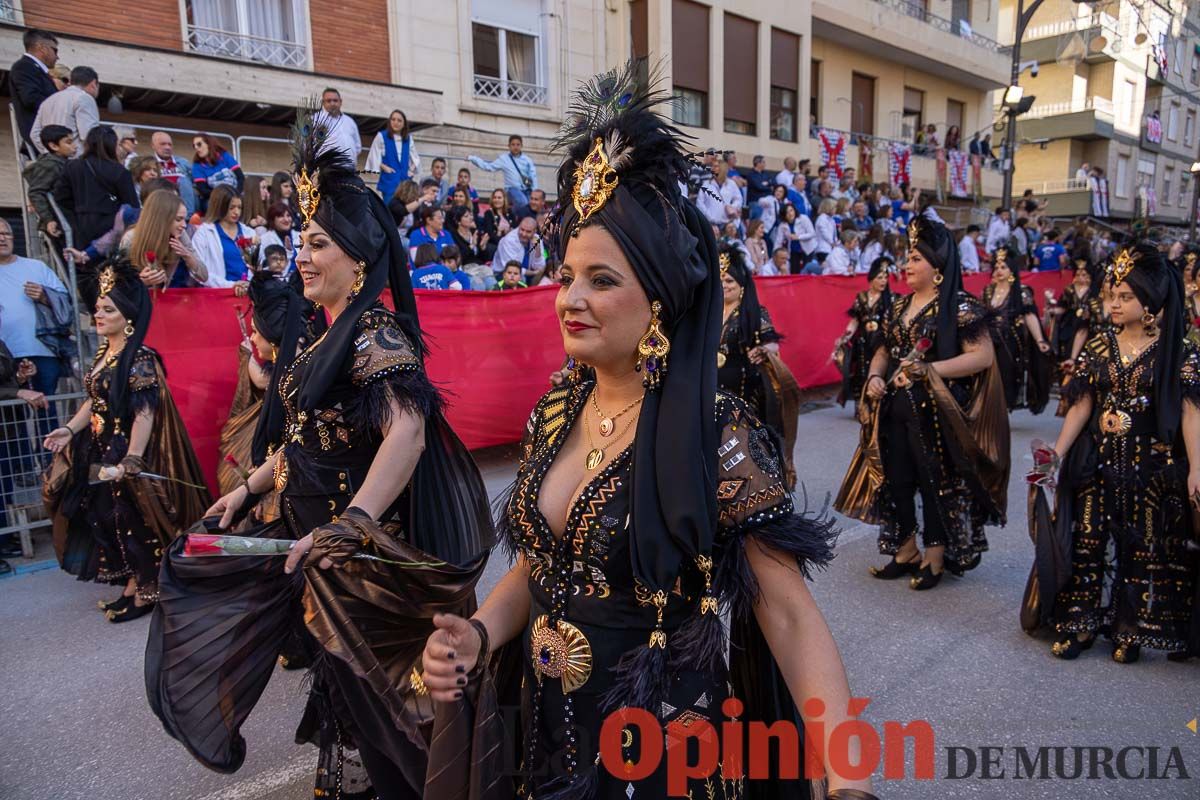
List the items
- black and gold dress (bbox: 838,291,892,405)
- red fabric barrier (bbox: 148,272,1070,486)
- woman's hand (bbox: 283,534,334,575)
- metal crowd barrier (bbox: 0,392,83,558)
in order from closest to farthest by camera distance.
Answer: woman's hand (bbox: 283,534,334,575) < metal crowd barrier (bbox: 0,392,83,558) < red fabric barrier (bbox: 148,272,1070,486) < black and gold dress (bbox: 838,291,892,405)

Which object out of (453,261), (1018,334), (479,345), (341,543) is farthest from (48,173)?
(1018,334)

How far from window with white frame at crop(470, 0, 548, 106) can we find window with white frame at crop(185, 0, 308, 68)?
3.08m

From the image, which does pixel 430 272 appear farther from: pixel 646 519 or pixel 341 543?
pixel 646 519

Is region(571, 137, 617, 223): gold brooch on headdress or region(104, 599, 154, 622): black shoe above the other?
region(571, 137, 617, 223): gold brooch on headdress

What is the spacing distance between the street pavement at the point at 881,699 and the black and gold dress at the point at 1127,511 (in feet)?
0.86

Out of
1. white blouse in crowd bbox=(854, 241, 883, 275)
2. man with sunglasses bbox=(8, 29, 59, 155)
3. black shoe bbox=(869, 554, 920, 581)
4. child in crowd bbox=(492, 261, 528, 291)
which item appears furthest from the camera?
white blouse in crowd bbox=(854, 241, 883, 275)

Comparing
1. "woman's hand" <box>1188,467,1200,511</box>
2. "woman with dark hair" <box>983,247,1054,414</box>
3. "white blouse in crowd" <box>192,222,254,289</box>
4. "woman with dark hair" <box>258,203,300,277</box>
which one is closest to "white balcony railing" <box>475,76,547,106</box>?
"woman with dark hair" <box>258,203,300,277</box>

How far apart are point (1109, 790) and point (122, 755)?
13.6ft

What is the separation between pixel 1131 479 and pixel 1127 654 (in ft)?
3.04

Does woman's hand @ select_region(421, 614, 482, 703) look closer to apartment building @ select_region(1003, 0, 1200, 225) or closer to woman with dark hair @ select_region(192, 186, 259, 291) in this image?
woman with dark hair @ select_region(192, 186, 259, 291)

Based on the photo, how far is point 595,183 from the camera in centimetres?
178

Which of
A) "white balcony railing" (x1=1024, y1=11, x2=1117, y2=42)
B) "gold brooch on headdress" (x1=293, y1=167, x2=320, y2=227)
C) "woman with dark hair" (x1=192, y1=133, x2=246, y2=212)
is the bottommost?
"gold brooch on headdress" (x1=293, y1=167, x2=320, y2=227)

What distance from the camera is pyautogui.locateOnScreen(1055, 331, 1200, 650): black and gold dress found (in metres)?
4.09

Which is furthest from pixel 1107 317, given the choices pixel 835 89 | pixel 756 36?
pixel 835 89
